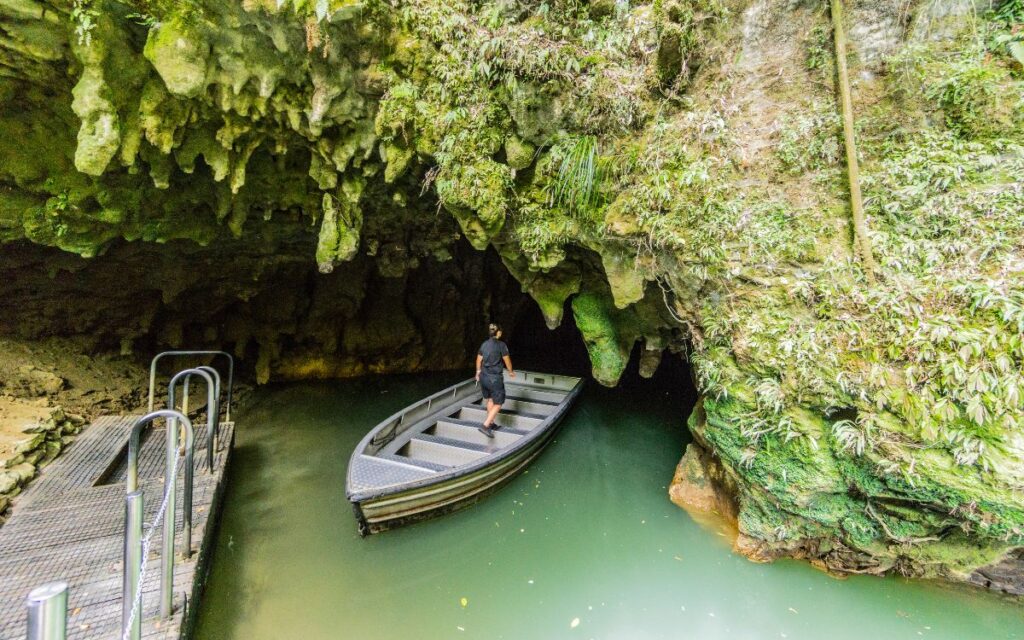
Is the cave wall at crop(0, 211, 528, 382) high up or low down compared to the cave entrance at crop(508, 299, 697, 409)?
up

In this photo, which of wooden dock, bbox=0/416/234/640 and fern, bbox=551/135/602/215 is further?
fern, bbox=551/135/602/215

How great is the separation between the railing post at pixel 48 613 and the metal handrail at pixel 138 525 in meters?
1.00

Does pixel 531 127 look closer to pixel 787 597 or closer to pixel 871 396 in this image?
pixel 871 396

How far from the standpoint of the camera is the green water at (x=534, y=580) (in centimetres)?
326

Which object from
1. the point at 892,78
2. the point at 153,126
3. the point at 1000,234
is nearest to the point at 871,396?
the point at 1000,234

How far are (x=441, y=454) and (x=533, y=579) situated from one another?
188 centimetres

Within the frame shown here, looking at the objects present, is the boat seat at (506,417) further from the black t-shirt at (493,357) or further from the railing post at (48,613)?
the railing post at (48,613)

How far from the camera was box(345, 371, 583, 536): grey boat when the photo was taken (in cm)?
410

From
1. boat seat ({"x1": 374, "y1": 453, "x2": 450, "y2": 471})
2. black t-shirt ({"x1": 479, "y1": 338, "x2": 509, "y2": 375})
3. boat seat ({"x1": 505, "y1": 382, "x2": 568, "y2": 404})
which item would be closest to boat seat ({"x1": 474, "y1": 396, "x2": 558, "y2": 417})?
boat seat ({"x1": 505, "y1": 382, "x2": 568, "y2": 404})

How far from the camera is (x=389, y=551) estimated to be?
13.2 ft

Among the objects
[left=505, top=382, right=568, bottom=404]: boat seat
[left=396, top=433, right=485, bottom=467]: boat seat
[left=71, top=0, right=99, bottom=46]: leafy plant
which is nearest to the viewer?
[left=71, top=0, right=99, bottom=46]: leafy plant

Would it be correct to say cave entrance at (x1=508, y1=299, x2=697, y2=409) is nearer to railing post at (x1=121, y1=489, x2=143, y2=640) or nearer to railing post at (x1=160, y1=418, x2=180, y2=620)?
railing post at (x1=160, y1=418, x2=180, y2=620)

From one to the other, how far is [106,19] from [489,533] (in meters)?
5.82

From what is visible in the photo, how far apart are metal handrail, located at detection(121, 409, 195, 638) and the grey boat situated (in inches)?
59.0
